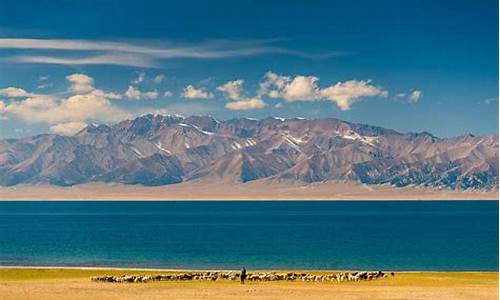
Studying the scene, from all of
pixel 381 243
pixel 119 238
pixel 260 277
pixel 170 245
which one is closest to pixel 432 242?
pixel 381 243


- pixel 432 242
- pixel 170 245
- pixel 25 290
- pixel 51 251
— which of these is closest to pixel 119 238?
pixel 170 245

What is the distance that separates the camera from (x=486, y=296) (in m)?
54.7

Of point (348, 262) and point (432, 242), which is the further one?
point (432, 242)

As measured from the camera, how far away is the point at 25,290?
57719 mm

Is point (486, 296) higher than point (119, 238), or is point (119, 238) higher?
point (486, 296)

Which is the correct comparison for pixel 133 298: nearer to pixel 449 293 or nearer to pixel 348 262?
pixel 449 293

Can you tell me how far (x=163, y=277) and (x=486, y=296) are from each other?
2706 cm

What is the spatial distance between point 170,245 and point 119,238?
34.7 meters

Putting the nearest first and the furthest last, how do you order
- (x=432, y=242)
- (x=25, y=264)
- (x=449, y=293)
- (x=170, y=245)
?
(x=449, y=293) < (x=25, y=264) < (x=170, y=245) < (x=432, y=242)

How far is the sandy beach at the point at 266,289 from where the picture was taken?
179 feet

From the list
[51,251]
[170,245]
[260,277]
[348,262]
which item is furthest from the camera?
[170,245]

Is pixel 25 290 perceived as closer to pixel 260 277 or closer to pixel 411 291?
pixel 260 277

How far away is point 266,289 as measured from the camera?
60500 mm

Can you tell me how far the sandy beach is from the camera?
179 ft
